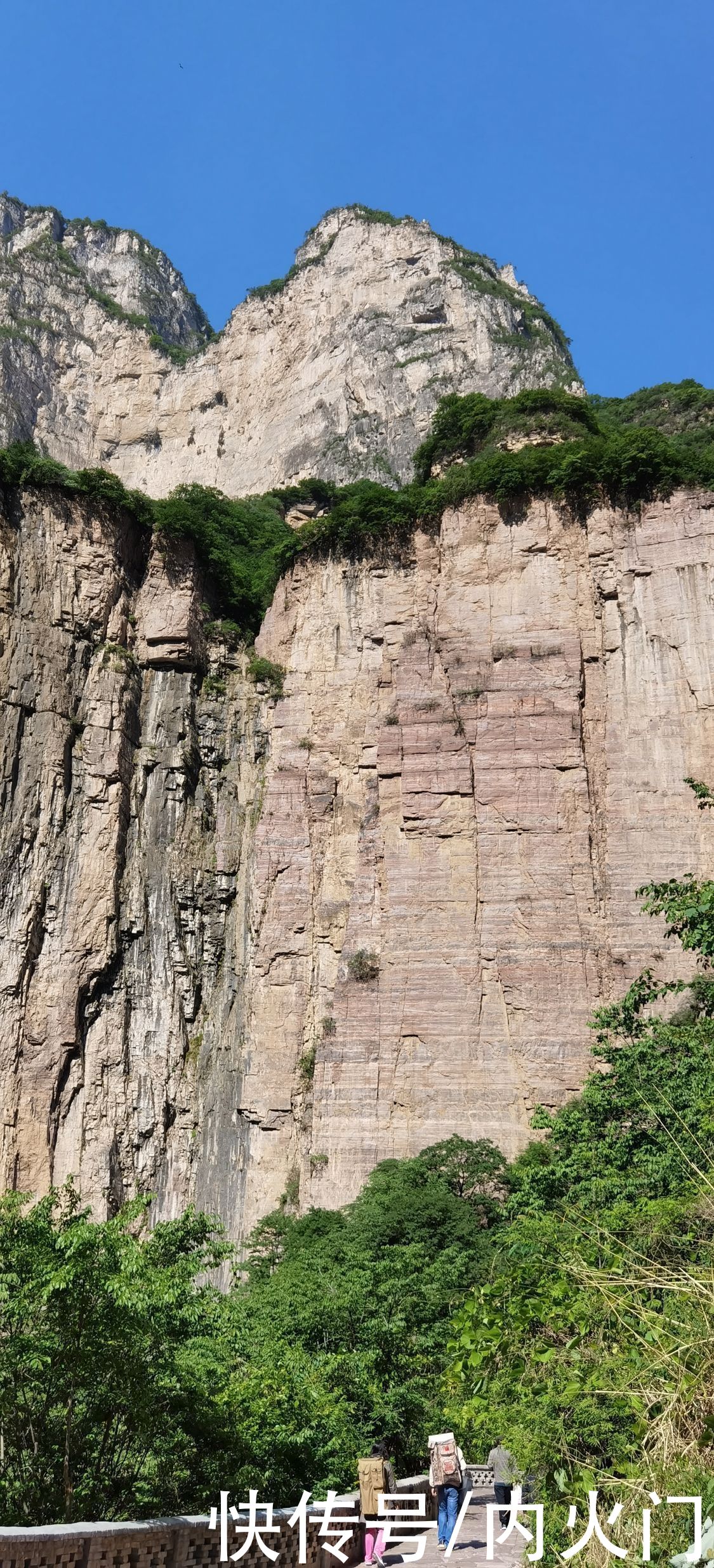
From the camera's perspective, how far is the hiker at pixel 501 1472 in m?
12.0

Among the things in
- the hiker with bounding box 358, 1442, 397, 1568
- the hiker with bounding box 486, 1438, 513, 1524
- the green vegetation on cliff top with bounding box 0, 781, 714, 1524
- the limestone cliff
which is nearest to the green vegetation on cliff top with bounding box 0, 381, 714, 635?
the green vegetation on cliff top with bounding box 0, 781, 714, 1524

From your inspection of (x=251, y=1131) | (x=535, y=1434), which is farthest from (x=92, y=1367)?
(x=251, y=1131)

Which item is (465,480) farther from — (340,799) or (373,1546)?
(373,1546)

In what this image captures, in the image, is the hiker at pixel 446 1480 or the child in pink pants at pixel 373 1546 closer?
the child in pink pants at pixel 373 1546

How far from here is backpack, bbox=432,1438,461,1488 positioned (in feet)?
34.0

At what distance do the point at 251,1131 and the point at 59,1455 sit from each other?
17337mm

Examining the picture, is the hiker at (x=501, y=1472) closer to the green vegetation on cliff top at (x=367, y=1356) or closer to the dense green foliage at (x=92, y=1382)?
the green vegetation on cliff top at (x=367, y=1356)

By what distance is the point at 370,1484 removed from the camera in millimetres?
10414

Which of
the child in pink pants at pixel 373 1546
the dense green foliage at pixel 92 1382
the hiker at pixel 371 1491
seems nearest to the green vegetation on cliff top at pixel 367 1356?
the dense green foliage at pixel 92 1382

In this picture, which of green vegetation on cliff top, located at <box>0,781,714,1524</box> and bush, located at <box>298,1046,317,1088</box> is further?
bush, located at <box>298,1046,317,1088</box>

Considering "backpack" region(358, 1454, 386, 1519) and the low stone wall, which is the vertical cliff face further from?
the low stone wall

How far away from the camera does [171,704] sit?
32.0 m

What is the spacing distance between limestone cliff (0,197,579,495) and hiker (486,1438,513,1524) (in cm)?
4183

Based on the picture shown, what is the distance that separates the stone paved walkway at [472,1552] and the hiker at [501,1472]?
0.24 meters
